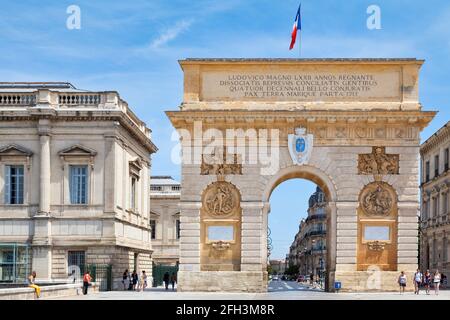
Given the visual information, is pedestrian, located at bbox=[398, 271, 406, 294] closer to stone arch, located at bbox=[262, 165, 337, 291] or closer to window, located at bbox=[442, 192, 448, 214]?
stone arch, located at bbox=[262, 165, 337, 291]

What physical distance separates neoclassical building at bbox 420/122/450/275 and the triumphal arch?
65.5 ft

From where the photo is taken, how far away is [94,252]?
4338 cm

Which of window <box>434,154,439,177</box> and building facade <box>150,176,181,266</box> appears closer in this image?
window <box>434,154,439,177</box>

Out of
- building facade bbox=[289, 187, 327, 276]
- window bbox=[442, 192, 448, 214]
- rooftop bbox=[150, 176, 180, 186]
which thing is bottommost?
building facade bbox=[289, 187, 327, 276]

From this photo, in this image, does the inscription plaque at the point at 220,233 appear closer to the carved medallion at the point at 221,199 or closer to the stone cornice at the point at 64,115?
the carved medallion at the point at 221,199

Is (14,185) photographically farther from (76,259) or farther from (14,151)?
(76,259)

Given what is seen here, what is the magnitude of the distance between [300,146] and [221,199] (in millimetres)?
4062

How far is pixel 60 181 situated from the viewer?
1706 inches

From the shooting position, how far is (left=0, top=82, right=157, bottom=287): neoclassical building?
43031 millimetres

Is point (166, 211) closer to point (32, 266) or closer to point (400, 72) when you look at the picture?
point (32, 266)

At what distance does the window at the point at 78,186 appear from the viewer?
43594 mm

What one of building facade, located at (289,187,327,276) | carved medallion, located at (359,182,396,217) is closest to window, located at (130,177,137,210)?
carved medallion, located at (359,182,396,217)

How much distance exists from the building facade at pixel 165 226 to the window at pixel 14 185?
25.7 meters
